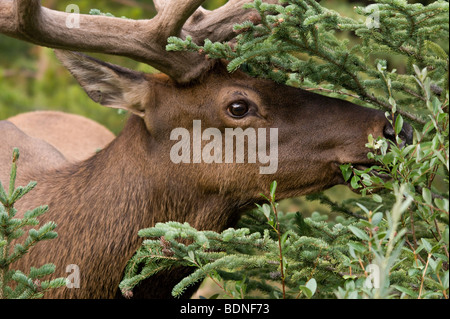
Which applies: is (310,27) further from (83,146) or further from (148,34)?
(83,146)

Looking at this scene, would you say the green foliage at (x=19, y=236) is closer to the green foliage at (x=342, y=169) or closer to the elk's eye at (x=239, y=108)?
the green foliage at (x=342, y=169)

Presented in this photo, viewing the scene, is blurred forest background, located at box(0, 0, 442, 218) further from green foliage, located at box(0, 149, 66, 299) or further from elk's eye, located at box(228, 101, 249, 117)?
green foliage, located at box(0, 149, 66, 299)

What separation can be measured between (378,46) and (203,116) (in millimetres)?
1162

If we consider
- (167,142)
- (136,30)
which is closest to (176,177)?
(167,142)

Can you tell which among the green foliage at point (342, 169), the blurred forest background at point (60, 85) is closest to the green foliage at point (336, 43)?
the green foliage at point (342, 169)

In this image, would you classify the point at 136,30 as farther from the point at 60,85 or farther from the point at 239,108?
the point at 60,85

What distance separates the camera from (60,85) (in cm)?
1064

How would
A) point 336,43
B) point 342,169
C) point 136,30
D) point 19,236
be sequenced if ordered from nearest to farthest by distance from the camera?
point 19,236 → point 342,169 → point 136,30 → point 336,43

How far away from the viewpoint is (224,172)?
4.15 m

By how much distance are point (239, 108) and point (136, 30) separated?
0.81 m

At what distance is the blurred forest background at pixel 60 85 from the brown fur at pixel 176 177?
3534 mm

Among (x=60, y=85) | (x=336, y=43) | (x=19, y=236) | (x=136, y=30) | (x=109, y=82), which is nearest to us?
(x=19, y=236)

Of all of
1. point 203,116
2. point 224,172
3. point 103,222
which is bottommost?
point 103,222
